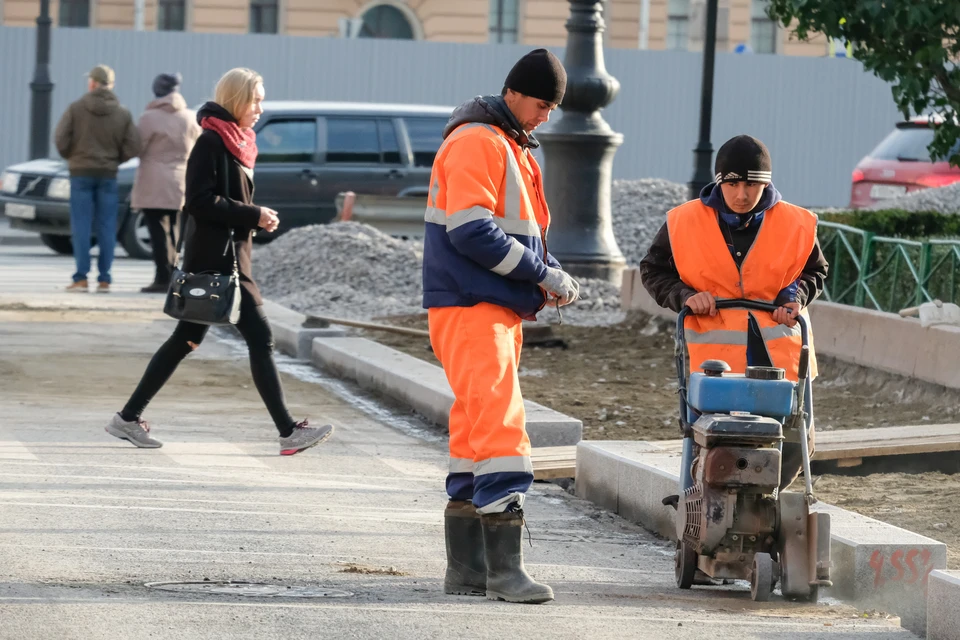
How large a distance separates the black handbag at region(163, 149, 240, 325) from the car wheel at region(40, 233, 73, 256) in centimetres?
1270

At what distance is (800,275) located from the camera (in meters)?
5.63

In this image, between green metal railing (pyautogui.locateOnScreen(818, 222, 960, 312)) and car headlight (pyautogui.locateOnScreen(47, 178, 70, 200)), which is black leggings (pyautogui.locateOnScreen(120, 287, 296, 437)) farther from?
car headlight (pyautogui.locateOnScreen(47, 178, 70, 200))

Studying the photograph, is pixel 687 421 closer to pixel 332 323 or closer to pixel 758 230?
pixel 758 230

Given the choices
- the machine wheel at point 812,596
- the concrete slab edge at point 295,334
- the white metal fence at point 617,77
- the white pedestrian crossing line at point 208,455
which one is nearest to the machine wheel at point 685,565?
the machine wheel at point 812,596

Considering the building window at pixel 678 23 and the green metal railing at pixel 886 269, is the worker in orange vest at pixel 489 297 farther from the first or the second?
the building window at pixel 678 23

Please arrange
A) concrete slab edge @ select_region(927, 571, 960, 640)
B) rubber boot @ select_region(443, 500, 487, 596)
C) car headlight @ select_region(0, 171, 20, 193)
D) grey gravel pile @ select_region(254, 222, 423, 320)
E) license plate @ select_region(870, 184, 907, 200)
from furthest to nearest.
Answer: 1. car headlight @ select_region(0, 171, 20, 193)
2. license plate @ select_region(870, 184, 907, 200)
3. grey gravel pile @ select_region(254, 222, 423, 320)
4. rubber boot @ select_region(443, 500, 487, 596)
5. concrete slab edge @ select_region(927, 571, 960, 640)

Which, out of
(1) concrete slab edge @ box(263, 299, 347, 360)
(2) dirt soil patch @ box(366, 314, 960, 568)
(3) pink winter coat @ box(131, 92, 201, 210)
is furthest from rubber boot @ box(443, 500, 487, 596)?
(3) pink winter coat @ box(131, 92, 201, 210)

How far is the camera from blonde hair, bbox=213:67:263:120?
7750mm

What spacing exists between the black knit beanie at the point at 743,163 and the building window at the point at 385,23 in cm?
3257

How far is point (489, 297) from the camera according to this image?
511cm

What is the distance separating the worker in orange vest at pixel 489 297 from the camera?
5.06m

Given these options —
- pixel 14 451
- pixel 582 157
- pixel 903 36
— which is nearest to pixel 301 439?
pixel 14 451

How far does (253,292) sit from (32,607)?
315 centimetres

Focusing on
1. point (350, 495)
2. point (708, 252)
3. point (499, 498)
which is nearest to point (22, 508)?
point (350, 495)
